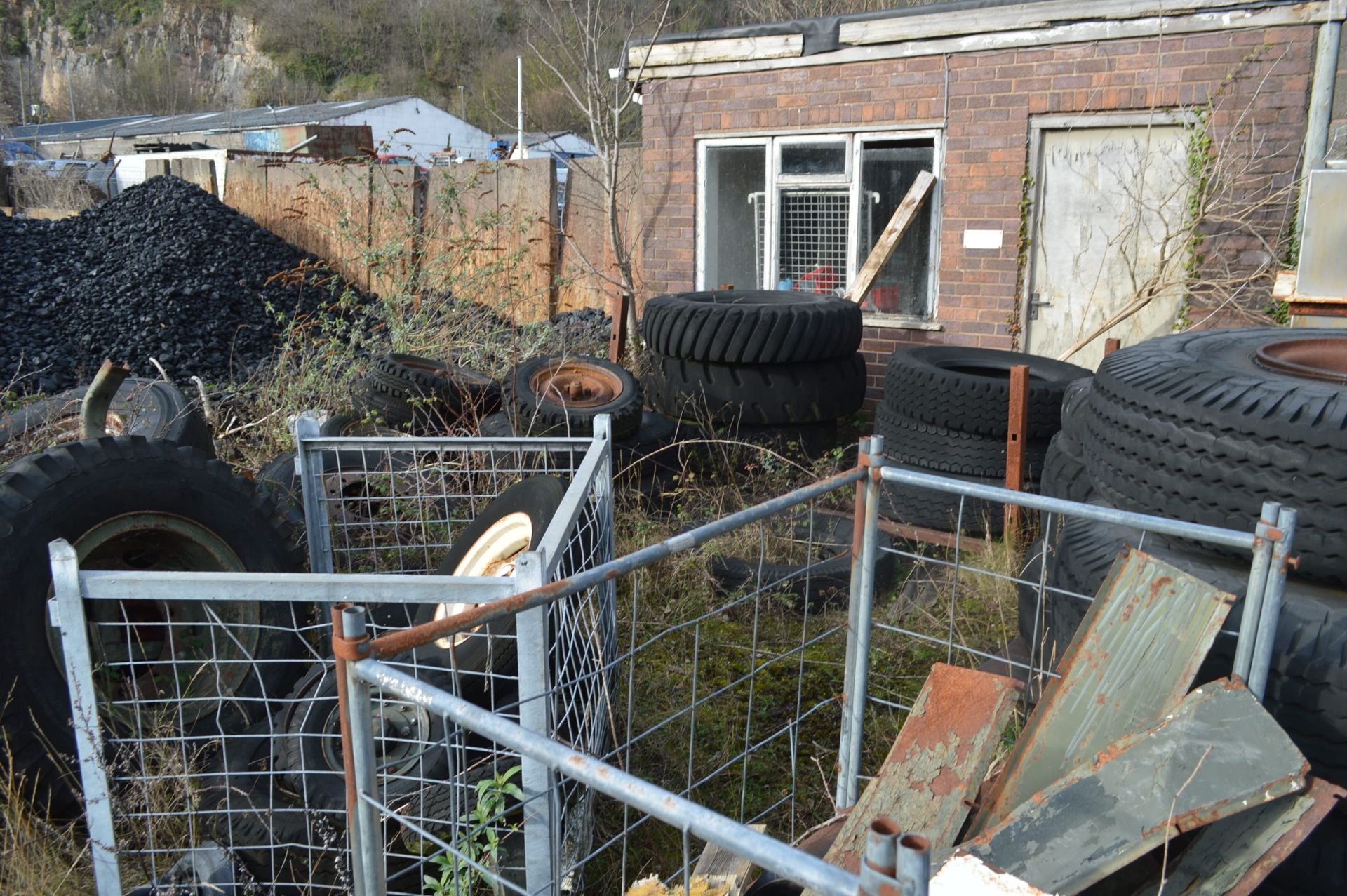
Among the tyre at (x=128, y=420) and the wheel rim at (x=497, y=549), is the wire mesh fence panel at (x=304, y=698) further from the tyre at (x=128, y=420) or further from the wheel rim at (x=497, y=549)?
the tyre at (x=128, y=420)

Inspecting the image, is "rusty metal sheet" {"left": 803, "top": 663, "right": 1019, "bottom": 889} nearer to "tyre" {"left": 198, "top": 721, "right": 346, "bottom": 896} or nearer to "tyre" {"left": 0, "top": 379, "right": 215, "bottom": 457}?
"tyre" {"left": 198, "top": 721, "right": 346, "bottom": 896}

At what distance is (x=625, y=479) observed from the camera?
221 inches

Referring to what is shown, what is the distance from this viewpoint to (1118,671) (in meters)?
2.20

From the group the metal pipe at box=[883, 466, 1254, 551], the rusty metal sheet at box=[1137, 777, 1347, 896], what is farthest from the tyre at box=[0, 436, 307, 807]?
the rusty metal sheet at box=[1137, 777, 1347, 896]

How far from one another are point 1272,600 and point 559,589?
4.78ft

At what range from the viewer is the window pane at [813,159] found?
26.7 ft

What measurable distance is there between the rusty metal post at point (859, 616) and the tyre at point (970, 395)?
2.70 meters

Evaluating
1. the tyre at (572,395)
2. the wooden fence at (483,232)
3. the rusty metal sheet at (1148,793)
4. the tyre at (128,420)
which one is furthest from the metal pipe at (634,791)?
the wooden fence at (483,232)

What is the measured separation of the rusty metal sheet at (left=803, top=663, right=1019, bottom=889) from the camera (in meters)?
2.11

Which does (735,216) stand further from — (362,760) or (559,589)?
(362,760)

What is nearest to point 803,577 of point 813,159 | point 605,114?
point 813,159

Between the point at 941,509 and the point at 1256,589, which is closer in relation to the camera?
the point at 1256,589

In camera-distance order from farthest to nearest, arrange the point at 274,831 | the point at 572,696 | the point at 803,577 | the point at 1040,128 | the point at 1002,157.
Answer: the point at 1002,157 < the point at 1040,128 < the point at 803,577 < the point at 274,831 < the point at 572,696

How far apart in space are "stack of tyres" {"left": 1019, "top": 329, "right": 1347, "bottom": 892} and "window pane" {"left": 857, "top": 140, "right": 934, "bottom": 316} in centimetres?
467
